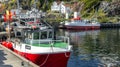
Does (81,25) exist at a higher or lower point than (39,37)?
lower

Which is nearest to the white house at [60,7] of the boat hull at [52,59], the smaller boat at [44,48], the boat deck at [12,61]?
the smaller boat at [44,48]

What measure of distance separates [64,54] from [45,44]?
268cm

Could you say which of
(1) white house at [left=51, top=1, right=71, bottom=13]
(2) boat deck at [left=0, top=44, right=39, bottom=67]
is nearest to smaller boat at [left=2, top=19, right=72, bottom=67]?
(2) boat deck at [left=0, top=44, right=39, bottom=67]

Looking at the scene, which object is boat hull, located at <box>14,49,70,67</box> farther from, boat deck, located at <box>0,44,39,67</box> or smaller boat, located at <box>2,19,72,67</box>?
boat deck, located at <box>0,44,39,67</box>

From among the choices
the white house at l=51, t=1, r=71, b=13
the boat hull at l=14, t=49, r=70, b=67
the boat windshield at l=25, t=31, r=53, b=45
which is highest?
the white house at l=51, t=1, r=71, b=13

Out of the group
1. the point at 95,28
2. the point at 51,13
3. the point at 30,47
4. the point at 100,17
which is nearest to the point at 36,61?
the point at 30,47

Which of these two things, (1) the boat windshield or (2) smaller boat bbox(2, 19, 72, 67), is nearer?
(2) smaller boat bbox(2, 19, 72, 67)

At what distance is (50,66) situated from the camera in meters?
36.2

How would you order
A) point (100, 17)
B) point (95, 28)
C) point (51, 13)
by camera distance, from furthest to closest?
point (51, 13) → point (100, 17) → point (95, 28)

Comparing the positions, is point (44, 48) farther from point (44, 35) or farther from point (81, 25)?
point (81, 25)

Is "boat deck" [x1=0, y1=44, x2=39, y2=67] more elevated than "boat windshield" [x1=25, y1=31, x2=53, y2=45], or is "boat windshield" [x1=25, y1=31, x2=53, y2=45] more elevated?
"boat windshield" [x1=25, y1=31, x2=53, y2=45]

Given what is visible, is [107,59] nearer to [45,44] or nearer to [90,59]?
[90,59]

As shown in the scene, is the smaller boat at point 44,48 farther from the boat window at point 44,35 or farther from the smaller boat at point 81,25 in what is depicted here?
the smaller boat at point 81,25

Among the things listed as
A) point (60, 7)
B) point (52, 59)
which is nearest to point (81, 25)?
point (60, 7)
